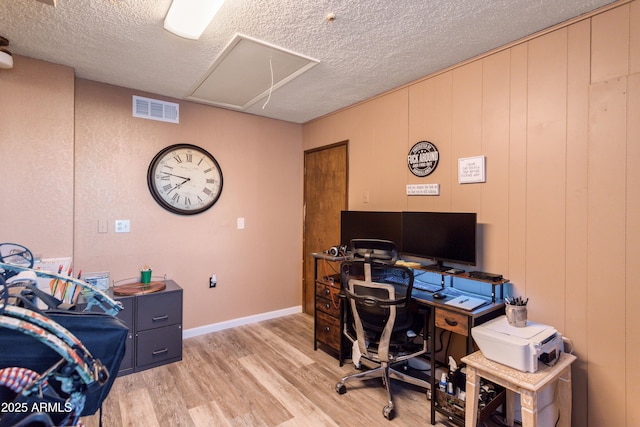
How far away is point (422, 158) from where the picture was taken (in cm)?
269

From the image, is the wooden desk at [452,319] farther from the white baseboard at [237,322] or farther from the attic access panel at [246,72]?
the white baseboard at [237,322]

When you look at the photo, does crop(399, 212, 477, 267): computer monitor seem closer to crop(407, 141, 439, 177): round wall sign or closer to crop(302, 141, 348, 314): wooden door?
crop(407, 141, 439, 177): round wall sign

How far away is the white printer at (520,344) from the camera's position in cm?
157

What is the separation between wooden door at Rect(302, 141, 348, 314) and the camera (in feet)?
11.8

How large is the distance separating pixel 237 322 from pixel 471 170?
3027 millimetres

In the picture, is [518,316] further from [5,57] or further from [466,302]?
[5,57]

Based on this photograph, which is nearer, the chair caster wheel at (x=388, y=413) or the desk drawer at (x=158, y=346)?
the chair caster wheel at (x=388, y=413)

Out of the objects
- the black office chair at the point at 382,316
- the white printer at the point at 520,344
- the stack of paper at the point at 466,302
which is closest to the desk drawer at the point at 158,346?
the black office chair at the point at 382,316

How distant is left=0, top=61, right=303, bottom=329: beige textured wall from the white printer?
2.71m

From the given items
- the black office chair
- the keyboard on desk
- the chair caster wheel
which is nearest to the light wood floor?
the chair caster wheel

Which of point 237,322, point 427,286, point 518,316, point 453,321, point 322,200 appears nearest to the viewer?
point 518,316

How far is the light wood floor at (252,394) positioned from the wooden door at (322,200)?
119cm

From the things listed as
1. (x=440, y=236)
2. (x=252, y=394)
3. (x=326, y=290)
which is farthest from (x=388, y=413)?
(x=440, y=236)

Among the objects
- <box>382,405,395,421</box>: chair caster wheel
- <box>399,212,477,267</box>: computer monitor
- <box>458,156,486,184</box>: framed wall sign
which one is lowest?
<box>382,405,395,421</box>: chair caster wheel
